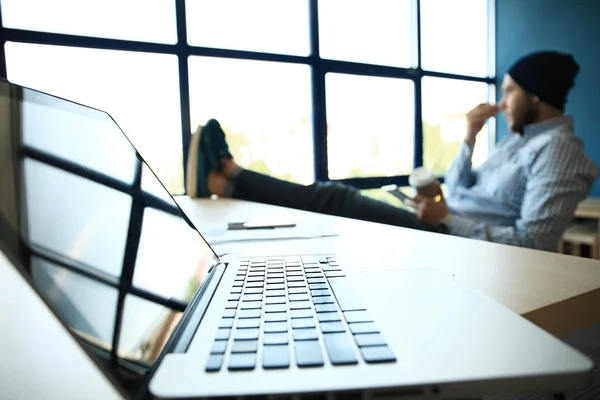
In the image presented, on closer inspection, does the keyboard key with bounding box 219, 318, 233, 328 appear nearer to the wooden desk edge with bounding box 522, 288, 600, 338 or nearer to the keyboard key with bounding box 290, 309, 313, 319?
the keyboard key with bounding box 290, 309, 313, 319

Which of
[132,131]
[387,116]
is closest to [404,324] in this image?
[132,131]

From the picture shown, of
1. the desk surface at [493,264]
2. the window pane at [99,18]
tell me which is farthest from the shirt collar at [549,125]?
the window pane at [99,18]

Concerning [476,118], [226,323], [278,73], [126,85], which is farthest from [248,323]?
[278,73]

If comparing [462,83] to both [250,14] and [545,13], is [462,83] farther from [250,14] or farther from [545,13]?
[250,14]

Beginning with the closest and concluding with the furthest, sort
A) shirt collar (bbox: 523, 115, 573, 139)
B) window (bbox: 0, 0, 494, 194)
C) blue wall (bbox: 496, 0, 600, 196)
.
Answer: shirt collar (bbox: 523, 115, 573, 139)
window (bbox: 0, 0, 494, 194)
blue wall (bbox: 496, 0, 600, 196)

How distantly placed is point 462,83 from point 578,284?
9.83ft

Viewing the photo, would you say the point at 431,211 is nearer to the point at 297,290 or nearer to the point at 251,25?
the point at 297,290

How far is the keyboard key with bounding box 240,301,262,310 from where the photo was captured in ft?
0.96

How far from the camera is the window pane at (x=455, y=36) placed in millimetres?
2787

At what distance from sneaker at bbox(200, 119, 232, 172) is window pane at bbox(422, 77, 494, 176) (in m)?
1.74

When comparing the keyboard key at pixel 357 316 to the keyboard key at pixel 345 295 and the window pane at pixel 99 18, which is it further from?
the window pane at pixel 99 18

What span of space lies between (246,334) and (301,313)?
5 centimetres

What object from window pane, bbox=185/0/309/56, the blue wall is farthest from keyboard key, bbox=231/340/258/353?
the blue wall

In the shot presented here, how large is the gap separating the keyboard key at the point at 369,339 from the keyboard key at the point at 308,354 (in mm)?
24
